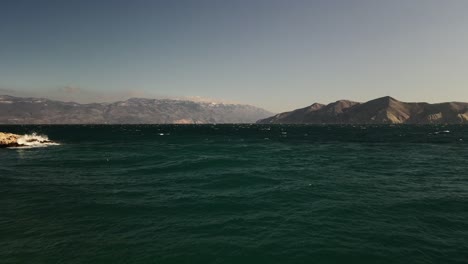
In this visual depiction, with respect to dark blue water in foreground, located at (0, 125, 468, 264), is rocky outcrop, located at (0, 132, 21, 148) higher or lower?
higher

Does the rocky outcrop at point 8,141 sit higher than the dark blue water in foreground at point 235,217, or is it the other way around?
the rocky outcrop at point 8,141

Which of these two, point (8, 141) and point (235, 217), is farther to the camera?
point (8, 141)

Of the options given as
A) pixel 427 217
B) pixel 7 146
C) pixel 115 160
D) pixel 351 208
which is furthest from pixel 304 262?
pixel 7 146

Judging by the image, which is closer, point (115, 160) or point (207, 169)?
point (207, 169)

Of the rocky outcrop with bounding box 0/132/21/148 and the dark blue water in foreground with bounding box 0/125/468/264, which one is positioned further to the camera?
the rocky outcrop with bounding box 0/132/21/148

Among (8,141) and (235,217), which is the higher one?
(8,141)

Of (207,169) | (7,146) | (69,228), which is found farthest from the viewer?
(7,146)

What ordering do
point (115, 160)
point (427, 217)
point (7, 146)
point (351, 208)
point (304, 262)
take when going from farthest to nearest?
point (7, 146)
point (115, 160)
point (351, 208)
point (427, 217)
point (304, 262)

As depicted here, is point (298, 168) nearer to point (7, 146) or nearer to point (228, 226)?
point (228, 226)

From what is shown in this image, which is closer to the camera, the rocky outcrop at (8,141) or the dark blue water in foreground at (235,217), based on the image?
the dark blue water in foreground at (235,217)

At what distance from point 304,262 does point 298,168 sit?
1110 inches

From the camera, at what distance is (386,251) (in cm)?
1504

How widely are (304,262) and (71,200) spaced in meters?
19.9

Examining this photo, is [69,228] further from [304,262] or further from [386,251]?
[386,251]
